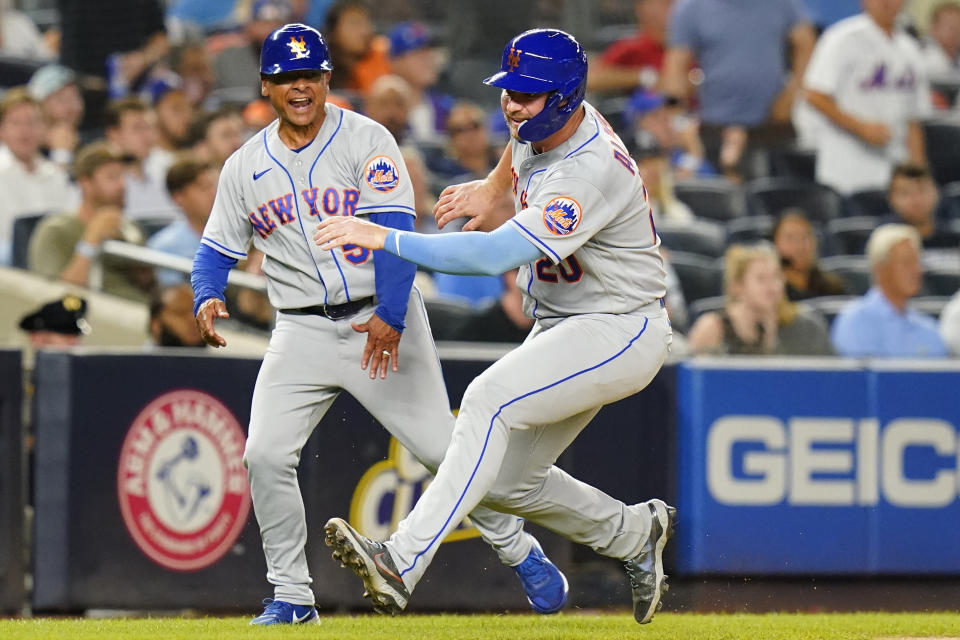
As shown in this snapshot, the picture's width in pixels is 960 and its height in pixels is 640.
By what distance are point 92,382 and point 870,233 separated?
574 centimetres

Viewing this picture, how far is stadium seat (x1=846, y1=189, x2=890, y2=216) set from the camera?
1075cm

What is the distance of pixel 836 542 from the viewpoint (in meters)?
6.86

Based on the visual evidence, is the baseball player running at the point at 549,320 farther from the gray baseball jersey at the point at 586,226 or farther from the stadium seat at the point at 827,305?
the stadium seat at the point at 827,305

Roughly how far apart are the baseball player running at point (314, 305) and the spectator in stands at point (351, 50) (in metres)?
5.78

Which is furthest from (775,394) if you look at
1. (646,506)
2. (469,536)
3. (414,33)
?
(414,33)

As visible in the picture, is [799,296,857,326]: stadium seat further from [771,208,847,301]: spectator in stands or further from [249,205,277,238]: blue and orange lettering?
[249,205,277,238]: blue and orange lettering

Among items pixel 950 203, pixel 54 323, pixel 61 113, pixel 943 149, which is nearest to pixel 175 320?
pixel 54 323

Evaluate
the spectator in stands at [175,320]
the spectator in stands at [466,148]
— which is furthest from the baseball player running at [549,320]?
the spectator in stands at [466,148]

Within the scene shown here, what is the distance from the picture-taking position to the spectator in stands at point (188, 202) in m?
7.96

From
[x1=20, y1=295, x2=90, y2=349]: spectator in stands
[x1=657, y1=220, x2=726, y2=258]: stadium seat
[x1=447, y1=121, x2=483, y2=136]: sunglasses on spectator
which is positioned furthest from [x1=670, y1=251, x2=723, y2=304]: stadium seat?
[x1=20, y1=295, x2=90, y2=349]: spectator in stands

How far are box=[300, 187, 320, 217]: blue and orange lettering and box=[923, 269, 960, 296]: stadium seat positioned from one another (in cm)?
602

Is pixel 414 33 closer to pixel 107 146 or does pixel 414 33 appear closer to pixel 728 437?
pixel 107 146

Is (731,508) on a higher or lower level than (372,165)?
lower

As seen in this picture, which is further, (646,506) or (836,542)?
(836,542)
